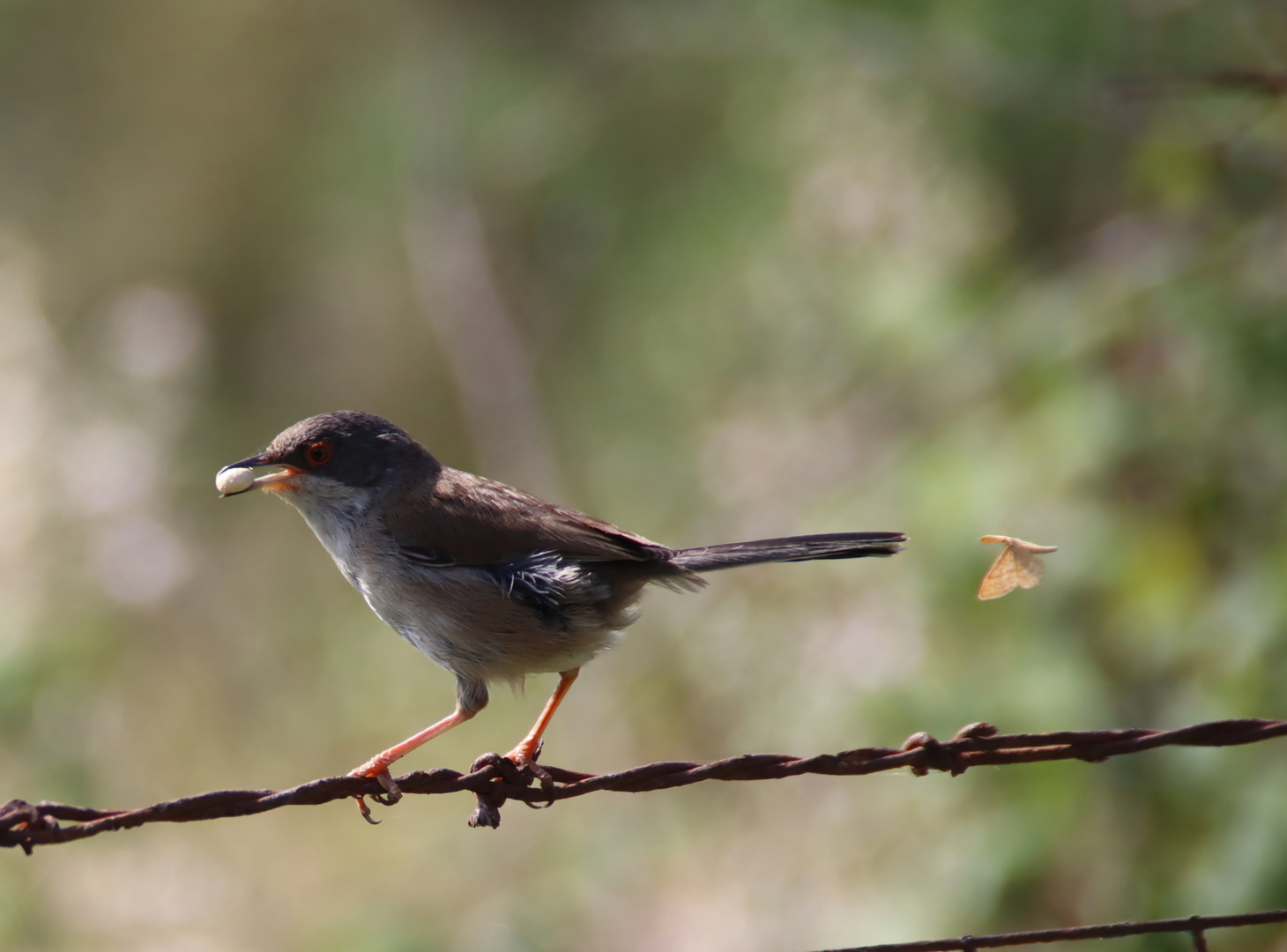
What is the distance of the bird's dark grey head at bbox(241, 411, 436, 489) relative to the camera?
3.45 metres

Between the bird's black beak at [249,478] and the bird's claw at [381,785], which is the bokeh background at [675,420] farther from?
the bird's black beak at [249,478]

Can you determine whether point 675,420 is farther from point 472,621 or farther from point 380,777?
point 380,777

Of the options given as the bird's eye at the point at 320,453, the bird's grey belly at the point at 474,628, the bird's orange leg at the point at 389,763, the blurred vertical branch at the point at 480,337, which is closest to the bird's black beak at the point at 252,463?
the bird's eye at the point at 320,453

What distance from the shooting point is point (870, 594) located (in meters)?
5.69

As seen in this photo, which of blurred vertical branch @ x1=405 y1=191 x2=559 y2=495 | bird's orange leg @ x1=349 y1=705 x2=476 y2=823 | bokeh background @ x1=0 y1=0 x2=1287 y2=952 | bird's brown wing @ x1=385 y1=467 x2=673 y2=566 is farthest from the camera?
blurred vertical branch @ x1=405 y1=191 x2=559 y2=495

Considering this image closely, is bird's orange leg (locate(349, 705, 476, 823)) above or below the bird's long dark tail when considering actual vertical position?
below

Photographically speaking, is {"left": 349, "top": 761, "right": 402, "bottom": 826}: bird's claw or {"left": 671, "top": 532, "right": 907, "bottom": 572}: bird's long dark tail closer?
{"left": 349, "top": 761, "right": 402, "bottom": 826}: bird's claw

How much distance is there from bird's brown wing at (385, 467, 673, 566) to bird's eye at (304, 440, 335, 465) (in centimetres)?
27

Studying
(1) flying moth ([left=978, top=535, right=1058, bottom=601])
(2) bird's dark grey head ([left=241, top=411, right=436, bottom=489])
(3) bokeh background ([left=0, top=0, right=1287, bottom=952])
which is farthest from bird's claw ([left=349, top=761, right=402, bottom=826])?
(3) bokeh background ([left=0, top=0, right=1287, bottom=952])

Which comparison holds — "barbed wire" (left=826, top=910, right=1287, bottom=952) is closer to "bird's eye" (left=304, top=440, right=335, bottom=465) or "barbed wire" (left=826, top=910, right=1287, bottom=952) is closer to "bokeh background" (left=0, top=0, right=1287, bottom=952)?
"bokeh background" (left=0, top=0, right=1287, bottom=952)

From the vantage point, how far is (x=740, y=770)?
2135 millimetres

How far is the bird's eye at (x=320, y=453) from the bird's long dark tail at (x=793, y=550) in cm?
110

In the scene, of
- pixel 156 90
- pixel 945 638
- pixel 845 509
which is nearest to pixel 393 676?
pixel 845 509

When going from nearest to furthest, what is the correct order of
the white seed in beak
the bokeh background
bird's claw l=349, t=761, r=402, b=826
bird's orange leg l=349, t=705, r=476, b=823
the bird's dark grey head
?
bird's claw l=349, t=761, r=402, b=826 < bird's orange leg l=349, t=705, r=476, b=823 < the white seed in beak < the bird's dark grey head < the bokeh background
